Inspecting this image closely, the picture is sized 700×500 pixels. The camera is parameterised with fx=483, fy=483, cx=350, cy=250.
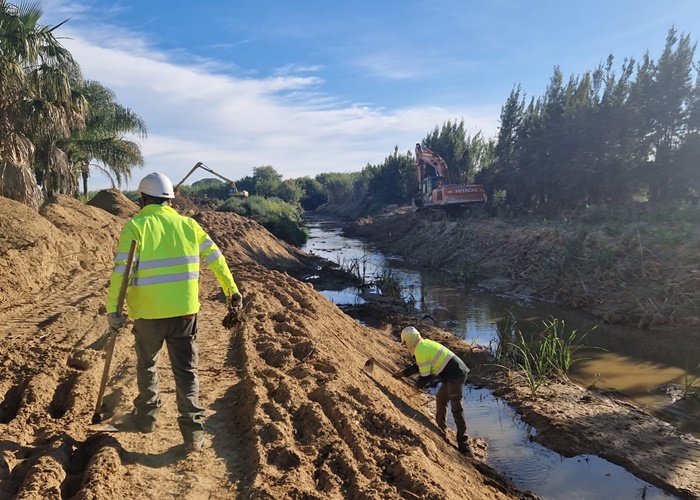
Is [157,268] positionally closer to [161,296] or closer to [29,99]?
[161,296]

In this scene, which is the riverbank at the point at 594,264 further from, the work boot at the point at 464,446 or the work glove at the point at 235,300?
the work glove at the point at 235,300

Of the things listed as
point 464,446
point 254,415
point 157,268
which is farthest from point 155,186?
point 464,446

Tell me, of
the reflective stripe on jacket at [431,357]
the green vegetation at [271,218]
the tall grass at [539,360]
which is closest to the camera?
the reflective stripe on jacket at [431,357]

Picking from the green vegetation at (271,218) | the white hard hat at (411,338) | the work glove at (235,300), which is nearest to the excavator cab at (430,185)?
the green vegetation at (271,218)

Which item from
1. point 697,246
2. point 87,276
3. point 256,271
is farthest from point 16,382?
point 697,246

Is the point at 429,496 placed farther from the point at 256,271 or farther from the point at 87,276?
the point at 256,271

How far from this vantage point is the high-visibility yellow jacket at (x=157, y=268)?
3.70m

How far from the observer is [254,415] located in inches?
179

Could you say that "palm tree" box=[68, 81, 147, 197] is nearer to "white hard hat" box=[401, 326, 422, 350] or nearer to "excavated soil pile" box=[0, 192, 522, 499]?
"excavated soil pile" box=[0, 192, 522, 499]

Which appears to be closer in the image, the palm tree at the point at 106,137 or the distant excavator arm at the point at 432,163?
the palm tree at the point at 106,137

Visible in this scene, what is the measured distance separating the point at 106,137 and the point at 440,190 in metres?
18.2

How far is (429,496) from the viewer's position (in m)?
3.73

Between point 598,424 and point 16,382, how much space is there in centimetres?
726

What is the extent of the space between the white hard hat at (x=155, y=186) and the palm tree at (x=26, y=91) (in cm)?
898
